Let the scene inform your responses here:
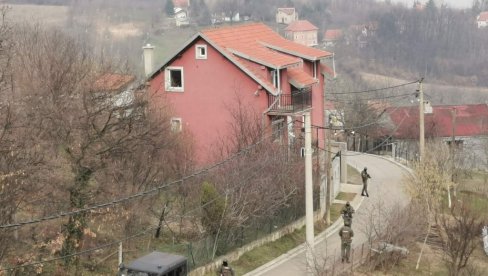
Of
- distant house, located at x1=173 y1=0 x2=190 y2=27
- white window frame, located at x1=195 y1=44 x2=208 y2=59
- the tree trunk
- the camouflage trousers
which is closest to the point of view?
the tree trunk

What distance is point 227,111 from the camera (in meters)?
30.4

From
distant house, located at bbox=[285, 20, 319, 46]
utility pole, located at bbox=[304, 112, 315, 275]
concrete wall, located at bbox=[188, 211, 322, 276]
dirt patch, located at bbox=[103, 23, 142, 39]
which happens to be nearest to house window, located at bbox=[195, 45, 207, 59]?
concrete wall, located at bbox=[188, 211, 322, 276]

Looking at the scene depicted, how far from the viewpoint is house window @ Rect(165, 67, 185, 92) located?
3175cm

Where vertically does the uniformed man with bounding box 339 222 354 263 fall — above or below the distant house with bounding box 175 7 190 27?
below

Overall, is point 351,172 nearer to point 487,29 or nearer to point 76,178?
point 76,178

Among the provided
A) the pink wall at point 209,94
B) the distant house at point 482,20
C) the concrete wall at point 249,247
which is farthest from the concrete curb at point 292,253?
the distant house at point 482,20

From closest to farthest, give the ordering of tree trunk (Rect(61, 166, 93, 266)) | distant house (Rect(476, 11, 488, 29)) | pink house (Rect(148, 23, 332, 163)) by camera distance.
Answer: tree trunk (Rect(61, 166, 93, 266)) → pink house (Rect(148, 23, 332, 163)) → distant house (Rect(476, 11, 488, 29))

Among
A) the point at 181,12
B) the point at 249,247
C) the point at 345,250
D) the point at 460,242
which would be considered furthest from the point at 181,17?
the point at 460,242

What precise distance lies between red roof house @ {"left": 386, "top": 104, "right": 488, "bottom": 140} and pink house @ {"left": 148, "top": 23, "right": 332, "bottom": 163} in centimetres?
3186

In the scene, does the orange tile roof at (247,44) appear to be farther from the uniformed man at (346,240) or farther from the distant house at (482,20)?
the distant house at (482,20)

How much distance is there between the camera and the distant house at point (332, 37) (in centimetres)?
17550

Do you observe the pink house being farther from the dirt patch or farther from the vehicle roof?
the dirt patch

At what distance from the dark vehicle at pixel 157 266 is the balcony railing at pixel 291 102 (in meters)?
14.5

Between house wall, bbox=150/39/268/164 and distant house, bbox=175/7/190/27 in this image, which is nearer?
house wall, bbox=150/39/268/164
